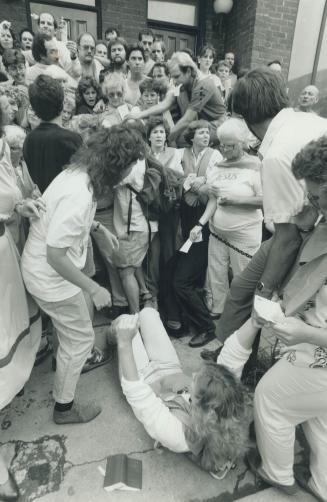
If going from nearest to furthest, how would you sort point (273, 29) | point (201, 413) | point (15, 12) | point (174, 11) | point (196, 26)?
point (201, 413), point (15, 12), point (273, 29), point (174, 11), point (196, 26)

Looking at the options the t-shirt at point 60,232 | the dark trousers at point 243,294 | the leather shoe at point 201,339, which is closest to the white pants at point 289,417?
the dark trousers at point 243,294

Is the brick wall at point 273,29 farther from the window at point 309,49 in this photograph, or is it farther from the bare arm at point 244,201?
the bare arm at point 244,201

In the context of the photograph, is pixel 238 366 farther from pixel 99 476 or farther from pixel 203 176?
pixel 203 176

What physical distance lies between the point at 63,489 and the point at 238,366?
1.03 m

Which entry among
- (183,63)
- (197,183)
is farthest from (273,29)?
(197,183)

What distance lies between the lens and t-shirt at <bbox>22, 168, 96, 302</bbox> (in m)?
1.69

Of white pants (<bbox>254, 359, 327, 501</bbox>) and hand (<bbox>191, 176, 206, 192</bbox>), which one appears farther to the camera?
hand (<bbox>191, 176, 206, 192</bbox>)

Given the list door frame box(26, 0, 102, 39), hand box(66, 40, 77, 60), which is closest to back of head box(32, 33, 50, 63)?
hand box(66, 40, 77, 60)

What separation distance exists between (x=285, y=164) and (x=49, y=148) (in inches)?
58.9

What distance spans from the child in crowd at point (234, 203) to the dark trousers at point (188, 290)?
177 millimetres

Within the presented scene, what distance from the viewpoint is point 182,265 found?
3.03 m

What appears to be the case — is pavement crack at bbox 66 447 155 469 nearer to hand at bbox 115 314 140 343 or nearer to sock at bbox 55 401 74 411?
sock at bbox 55 401 74 411

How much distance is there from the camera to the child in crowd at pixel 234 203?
108 inches

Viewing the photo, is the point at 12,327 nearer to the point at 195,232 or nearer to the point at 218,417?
the point at 218,417
